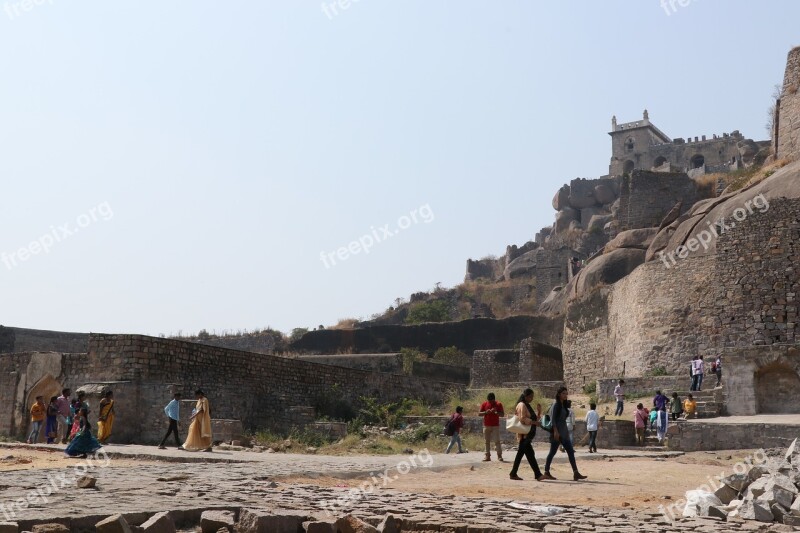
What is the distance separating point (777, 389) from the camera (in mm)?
19797

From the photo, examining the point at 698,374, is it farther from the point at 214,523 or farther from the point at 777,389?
the point at 214,523

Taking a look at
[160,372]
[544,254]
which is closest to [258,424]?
[160,372]

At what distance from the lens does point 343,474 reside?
1182 cm

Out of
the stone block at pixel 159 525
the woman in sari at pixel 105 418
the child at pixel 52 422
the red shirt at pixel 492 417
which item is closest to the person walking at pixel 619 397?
the red shirt at pixel 492 417

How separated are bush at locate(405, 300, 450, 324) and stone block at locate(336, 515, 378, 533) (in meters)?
42.7

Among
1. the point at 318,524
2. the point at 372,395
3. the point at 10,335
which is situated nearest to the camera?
the point at 318,524

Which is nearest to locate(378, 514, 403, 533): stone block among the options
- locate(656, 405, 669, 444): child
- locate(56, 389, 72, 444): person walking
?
locate(656, 405, 669, 444): child

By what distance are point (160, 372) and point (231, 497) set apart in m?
10.0

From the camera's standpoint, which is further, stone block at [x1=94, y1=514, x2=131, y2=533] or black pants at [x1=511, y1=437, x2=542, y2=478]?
black pants at [x1=511, y1=437, x2=542, y2=478]

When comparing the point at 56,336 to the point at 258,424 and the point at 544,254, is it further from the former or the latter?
the point at 544,254

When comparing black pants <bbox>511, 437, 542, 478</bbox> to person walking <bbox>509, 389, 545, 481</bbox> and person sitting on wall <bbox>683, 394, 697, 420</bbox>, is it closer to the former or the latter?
person walking <bbox>509, 389, 545, 481</bbox>

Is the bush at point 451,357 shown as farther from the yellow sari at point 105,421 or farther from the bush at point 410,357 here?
the yellow sari at point 105,421

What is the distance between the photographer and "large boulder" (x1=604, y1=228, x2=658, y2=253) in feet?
129

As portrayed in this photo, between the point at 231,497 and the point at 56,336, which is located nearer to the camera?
the point at 231,497
